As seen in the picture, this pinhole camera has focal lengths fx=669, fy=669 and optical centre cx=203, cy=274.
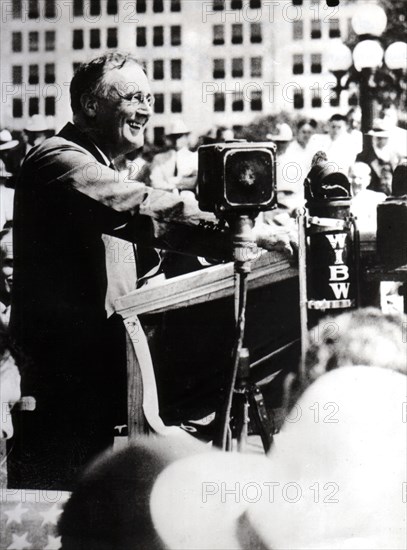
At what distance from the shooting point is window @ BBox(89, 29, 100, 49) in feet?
11.1

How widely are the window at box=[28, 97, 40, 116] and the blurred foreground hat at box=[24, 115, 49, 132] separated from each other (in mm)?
25

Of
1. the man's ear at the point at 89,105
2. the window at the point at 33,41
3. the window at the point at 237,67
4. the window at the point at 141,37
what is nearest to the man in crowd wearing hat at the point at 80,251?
the man's ear at the point at 89,105

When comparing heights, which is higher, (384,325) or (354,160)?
(354,160)

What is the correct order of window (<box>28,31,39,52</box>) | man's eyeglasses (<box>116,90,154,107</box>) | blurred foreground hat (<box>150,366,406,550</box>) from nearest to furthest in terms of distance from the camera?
blurred foreground hat (<box>150,366,406,550</box>)
man's eyeglasses (<box>116,90,154,107</box>)
window (<box>28,31,39,52</box>)

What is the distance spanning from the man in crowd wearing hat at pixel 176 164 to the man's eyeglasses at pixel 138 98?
0.54 feet

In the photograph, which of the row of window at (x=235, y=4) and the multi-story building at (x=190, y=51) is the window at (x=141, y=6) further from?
the row of window at (x=235, y=4)

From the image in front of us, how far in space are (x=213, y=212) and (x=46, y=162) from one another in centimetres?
86

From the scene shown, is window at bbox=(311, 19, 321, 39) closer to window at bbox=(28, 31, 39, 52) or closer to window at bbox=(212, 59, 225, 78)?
window at bbox=(212, 59, 225, 78)

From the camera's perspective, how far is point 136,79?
3354 millimetres

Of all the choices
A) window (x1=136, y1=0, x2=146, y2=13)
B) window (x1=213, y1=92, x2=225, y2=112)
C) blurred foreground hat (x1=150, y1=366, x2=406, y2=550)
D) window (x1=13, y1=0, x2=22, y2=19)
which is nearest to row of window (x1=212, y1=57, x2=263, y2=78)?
window (x1=213, y1=92, x2=225, y2=112)

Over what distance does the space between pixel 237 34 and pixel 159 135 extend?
2.14ft

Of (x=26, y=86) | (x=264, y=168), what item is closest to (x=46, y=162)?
(x=26, y=86)

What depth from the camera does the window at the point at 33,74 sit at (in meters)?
3.43

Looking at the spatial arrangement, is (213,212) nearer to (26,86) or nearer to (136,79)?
(136,79)
